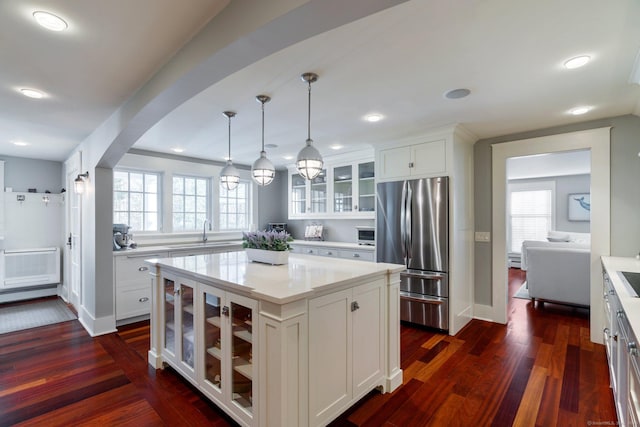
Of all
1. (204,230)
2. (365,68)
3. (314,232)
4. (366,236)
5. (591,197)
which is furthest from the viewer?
(314,232)

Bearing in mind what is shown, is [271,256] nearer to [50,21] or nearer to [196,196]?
[50,21]

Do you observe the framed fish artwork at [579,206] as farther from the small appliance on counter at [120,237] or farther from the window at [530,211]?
the small appliance on counter at [120,237]

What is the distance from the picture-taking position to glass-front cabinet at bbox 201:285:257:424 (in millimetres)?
1837

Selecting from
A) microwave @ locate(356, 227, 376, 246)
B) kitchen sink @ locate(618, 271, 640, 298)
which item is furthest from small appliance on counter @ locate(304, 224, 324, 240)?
kitchen sink @ locate(618, 271, 640, 298)

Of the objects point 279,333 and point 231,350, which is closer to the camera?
point 279,333

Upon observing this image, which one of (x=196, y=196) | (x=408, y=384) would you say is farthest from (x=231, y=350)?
(x=196, y=196)

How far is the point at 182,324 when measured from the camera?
240cm

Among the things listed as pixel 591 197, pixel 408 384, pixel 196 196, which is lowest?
pixel 408 384

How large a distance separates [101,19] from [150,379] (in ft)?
8.45

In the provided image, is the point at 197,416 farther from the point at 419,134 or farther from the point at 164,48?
the point at 419,134

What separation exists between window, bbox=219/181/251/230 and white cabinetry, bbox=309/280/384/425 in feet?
13.4

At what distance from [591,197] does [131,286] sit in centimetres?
546

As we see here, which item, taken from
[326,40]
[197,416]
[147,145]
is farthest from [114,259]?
[326,40]

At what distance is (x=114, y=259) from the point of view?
3.75 meters
